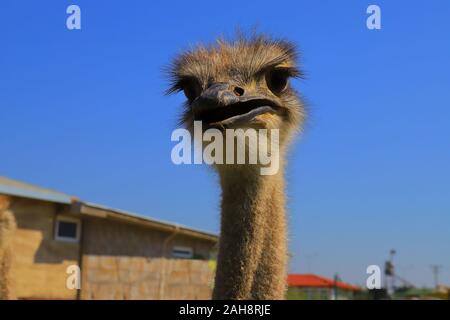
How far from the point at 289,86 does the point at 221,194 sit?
68 cm

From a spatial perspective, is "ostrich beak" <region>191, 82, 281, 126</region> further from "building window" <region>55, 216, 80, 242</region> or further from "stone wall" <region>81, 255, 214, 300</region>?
"building window" <region>55, 216, 80, 242</region>

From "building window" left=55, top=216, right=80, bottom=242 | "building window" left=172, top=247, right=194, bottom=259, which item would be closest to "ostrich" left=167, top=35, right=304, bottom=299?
"building window" left=55, top=216, right=80, bottom=242

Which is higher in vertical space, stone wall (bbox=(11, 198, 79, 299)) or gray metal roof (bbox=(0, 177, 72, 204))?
gray metal roof (bbox=(0, 177, 72, 204))

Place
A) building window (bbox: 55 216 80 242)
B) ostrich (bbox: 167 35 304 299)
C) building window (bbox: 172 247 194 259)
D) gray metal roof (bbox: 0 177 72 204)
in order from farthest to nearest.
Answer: building window (bbox: 172 247 194 259), building window (bbox: 55 216 80 242), gray metal roof (bbox: 0 177 72 204), ostrich (bbox: 167 35 304 299)

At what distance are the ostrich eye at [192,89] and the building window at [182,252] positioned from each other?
11811 millimetres

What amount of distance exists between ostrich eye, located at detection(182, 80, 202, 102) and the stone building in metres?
6.51

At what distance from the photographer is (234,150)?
3203 mm

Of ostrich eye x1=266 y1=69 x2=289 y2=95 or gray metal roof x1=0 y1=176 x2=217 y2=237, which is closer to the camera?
ostrich eye x1=266 y1=69 x2=289 y2=95

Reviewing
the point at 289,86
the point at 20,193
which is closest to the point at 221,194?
the point at 289,86

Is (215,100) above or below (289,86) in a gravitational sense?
below

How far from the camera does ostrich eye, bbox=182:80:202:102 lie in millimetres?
3406

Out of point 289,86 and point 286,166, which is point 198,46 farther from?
point 286,166
